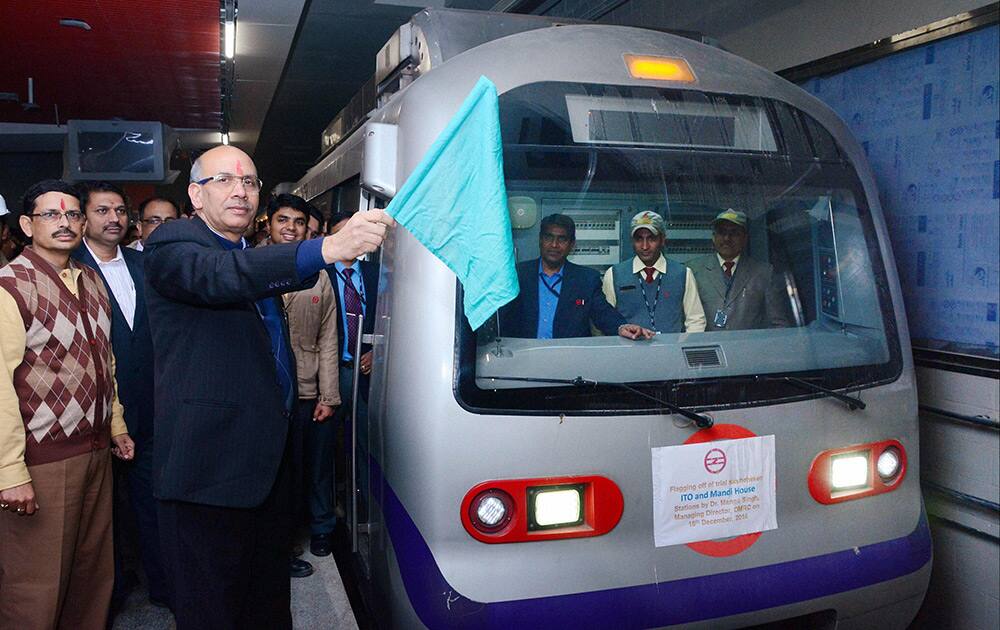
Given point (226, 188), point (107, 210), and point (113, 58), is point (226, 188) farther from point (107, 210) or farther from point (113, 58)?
point (113, 58)

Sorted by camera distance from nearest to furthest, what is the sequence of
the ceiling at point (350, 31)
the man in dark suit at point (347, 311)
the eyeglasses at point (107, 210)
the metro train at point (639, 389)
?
the metro train at point (639, 389), the eyeglasses at point (107, 210), the man in dark suit at point (347, 311), the ceiling at point (350, 31)


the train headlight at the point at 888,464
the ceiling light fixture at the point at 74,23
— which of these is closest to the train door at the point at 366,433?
the train headlight at the point at 888,464

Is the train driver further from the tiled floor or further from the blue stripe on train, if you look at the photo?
the tiled floor

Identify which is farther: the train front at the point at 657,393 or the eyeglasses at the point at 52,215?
the eyeglasses at the point at 52,215

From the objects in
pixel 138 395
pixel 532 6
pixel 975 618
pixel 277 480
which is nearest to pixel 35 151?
pixel 532 6

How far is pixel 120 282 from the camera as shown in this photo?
4008mm

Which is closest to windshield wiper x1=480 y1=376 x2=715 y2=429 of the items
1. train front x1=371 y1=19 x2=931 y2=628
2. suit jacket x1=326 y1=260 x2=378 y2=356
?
train front x1=371 y1=19 x2=931 y2=628

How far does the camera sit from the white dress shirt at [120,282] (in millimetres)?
3941

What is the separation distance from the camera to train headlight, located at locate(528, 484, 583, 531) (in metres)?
2.50

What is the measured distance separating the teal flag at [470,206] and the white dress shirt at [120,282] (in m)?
2.12

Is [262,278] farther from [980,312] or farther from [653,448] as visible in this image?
[980,312]

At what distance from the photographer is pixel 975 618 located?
341cm

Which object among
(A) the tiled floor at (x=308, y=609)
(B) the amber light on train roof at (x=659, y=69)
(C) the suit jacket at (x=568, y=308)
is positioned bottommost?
(A) the tiled floor at (x=308, y=609)

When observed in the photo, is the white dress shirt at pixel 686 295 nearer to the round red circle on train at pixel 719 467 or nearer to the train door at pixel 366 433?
the round red circle on train at pixel 719 467
